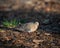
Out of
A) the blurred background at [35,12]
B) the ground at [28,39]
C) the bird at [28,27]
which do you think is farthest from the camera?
the blurred background at [35,12]

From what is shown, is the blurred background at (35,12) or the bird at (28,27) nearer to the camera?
the bird at (28,27)

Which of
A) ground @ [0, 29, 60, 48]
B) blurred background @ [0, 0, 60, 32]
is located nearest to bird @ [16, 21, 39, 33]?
ground @ [0, 29, 60, 48]

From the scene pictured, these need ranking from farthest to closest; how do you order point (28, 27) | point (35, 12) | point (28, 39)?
point (35, 12)
point (28, 27)
point (28, 39)

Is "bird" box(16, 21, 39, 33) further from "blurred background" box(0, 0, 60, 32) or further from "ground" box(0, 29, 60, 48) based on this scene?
"blurred background" box(0, 0, 60, 32)

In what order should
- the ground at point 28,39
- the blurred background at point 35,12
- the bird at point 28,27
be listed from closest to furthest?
the ground at point 28,39 < the bird at point 28,27 < the blurred background at point 35,12

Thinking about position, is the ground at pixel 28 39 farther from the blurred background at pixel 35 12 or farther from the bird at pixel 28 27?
the blurred background at pixel 35 12

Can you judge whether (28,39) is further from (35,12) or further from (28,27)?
(35,12)

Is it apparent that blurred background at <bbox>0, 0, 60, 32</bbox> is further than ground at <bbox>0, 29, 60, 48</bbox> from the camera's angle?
Yes

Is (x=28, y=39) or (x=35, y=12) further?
(x=35, y=12)

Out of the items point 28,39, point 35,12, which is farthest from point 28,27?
point 35,12

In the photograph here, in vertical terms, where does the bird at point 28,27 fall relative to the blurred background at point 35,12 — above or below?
above

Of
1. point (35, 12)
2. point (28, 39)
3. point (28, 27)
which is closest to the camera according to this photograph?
point (28, 39)

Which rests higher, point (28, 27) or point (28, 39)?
point (28, 27)

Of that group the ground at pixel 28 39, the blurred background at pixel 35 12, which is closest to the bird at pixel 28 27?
the ground at pixel 28 39
